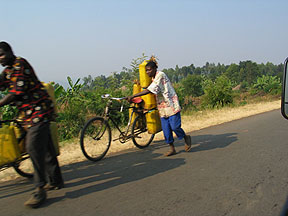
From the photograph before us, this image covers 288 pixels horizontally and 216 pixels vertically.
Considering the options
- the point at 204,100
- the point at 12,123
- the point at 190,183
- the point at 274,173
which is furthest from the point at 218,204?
the point at 204,100

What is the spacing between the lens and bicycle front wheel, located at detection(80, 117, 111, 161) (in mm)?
5371

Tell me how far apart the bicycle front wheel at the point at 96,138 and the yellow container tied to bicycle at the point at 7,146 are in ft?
5.17

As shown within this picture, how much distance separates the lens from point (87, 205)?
3.44m

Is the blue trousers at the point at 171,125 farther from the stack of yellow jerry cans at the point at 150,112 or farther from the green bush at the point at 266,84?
the green bush at the point at 266,84

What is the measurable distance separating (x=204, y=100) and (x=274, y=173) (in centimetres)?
1347

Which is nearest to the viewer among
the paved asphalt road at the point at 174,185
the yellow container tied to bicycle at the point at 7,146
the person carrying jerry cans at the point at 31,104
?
the paved asphalt road at the point at 174,185

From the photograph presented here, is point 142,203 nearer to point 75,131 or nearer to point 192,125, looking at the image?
point 192,125

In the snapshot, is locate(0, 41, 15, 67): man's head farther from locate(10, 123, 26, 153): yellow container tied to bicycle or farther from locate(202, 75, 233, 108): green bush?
locate(202, 75, 233, 108): green bush

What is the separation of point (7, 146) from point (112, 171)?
67.6 inches

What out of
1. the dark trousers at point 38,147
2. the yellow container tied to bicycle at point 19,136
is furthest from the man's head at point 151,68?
the yellow container tied to bicycle at point 19,136

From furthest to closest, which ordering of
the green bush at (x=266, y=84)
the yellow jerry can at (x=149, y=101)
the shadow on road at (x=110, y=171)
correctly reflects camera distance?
the green bush at (x=266, y=84), the yellow jerry can at (x=149, y=101), the shadow on road at (x=110, y=171)

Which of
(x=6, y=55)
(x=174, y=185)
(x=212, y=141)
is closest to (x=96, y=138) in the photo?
(x=174, y=185)

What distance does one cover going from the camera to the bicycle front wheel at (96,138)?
5371 mm

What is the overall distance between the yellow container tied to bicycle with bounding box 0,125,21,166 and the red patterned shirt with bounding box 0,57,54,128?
0.31m
